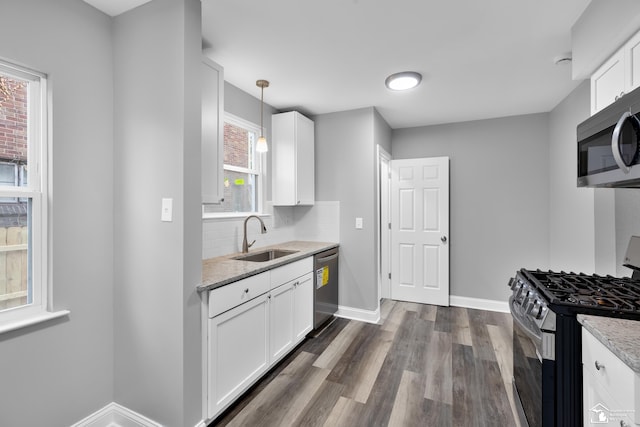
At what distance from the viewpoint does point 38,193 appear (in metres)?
1.54

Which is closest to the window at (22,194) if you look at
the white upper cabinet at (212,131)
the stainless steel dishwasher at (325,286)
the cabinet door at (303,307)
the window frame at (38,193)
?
the window frame at (38,193)

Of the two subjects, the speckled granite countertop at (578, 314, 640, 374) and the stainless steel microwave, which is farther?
the stainless steel microwave

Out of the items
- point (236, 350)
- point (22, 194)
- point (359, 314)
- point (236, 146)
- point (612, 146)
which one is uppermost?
point (236, 146)

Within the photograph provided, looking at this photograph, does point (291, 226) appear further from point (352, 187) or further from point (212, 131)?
point (212, 131)

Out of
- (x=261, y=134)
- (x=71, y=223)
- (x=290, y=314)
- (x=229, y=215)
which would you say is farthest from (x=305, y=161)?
(x=71, y=223)

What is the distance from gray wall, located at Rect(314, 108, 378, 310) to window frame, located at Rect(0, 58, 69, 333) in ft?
8.51

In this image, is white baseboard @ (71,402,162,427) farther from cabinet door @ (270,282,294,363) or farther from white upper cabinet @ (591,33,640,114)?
white upper cabinet @ (591,33,640,114)

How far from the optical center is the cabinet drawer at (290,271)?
2.35 metres

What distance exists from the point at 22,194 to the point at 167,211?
26.2 inches

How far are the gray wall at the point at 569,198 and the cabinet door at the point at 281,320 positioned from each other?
2667 mm

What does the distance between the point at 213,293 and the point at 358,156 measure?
91.5 inches

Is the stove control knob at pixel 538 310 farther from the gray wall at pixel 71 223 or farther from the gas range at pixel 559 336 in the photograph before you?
the gray wall at pixel 71 223

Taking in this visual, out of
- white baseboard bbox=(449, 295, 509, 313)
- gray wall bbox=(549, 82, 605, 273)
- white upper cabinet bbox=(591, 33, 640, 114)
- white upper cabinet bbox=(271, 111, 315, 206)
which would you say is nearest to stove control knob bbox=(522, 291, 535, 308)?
white upper cabinet bbox=(591, 33, 640, 114)

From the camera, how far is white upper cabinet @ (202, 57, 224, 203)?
1971mm
